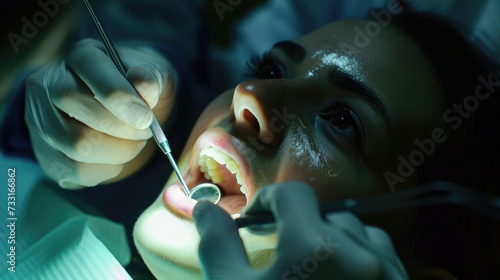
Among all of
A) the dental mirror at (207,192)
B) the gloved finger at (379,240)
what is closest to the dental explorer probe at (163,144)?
the dental mirror at (207,192)

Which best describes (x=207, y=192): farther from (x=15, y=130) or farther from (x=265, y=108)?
(x=15, y=130)

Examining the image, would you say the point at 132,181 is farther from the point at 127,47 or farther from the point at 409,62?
the point at 409,62

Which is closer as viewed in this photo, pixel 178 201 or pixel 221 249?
pixel 221 249

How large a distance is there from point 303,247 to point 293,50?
0.51m

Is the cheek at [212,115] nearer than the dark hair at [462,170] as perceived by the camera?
No

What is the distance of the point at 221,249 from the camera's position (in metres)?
0.67

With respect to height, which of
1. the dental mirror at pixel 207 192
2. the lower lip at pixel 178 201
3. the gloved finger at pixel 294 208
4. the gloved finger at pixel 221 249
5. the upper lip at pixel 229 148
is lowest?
the dental mirror at pixel 207 192

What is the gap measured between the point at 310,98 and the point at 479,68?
0.36 meters

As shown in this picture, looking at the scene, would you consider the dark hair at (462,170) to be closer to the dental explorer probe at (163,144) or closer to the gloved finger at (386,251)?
the gloved finger at (386,251)

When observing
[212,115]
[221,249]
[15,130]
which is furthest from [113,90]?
[221,249]

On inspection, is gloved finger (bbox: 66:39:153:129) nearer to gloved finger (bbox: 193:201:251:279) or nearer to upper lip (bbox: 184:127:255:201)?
upper lip (bbox: 184:127:255:201)

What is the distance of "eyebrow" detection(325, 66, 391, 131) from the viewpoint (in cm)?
91

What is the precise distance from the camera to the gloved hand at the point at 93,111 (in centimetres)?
98

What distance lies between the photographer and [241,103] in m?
0.92
